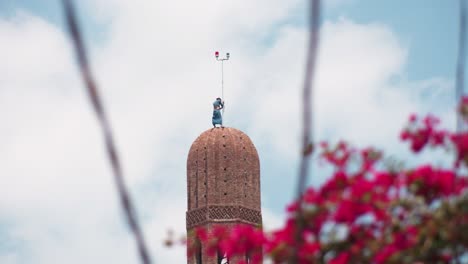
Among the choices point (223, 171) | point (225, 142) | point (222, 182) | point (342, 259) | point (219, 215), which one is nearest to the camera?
point (342, 259)

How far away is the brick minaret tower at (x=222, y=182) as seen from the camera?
35469 mm

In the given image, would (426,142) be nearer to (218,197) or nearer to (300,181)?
(300,181)

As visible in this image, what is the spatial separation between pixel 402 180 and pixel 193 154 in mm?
29025

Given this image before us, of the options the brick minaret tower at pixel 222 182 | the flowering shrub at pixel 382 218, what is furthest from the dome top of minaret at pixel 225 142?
the flowering shrub at pixel 382 218

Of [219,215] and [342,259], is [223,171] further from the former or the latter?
[342,259]

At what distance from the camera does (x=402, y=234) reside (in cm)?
745

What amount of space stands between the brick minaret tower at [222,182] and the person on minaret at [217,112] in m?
0.45

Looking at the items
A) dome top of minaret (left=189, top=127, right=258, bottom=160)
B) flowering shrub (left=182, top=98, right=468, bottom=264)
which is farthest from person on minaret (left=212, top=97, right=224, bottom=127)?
flowering shrub (left=182, top=98, right=468, bottom=264)

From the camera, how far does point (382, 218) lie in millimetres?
7523

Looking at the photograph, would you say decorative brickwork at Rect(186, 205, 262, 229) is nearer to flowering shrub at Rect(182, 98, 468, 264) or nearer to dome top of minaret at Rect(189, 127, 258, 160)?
dome top of minaret at Rect(189, 127, 258, 160)

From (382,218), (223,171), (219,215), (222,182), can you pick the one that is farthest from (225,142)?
(382,218)

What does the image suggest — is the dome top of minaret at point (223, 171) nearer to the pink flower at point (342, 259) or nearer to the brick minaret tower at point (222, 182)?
the brick minaret tower at point (222, 182)

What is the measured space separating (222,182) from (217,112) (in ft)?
8.60

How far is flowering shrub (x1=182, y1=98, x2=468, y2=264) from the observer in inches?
281
